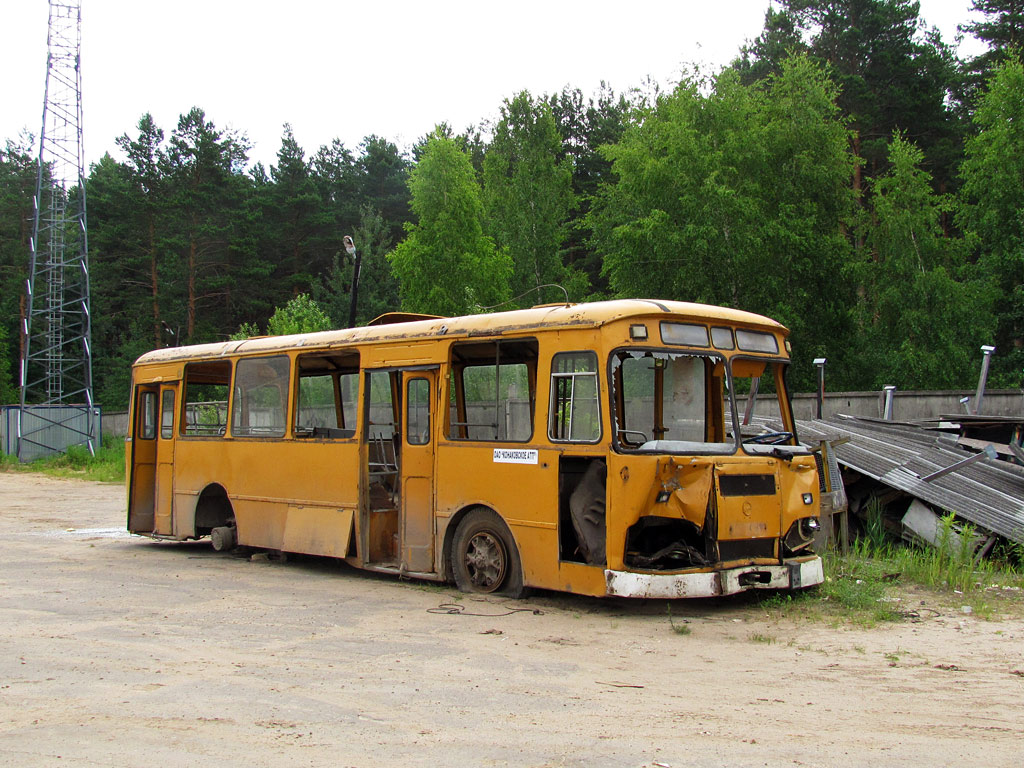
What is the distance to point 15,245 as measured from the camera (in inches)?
2459

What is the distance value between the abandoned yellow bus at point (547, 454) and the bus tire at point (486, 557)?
0.06 feet

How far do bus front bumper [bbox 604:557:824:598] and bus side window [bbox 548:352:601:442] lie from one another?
1250 millimetres

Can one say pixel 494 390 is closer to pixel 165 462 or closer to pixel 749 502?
pixel 749 502

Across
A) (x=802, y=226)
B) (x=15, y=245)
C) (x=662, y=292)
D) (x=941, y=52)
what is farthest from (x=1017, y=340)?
(x=15, y=245)

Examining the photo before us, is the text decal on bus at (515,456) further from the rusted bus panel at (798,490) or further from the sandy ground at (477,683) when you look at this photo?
the rusted bus panel at (798,490)

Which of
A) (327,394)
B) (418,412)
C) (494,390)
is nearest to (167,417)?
(327,394)

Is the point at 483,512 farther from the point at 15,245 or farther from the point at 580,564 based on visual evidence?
the point at 15,245

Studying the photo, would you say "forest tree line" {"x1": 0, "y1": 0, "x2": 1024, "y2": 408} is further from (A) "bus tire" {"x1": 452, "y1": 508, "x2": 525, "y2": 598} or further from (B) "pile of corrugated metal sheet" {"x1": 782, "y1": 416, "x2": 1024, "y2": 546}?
(A) "bus tire" {"x1": 452, "y1": 508, "x2": 525, "y2": 598}

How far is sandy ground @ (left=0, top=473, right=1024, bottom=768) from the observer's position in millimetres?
5184

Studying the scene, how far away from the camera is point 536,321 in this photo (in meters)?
9.47

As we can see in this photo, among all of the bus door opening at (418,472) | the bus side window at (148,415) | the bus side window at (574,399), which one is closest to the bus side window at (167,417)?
the bus side window at (148,415)

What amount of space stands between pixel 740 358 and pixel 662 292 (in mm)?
23627

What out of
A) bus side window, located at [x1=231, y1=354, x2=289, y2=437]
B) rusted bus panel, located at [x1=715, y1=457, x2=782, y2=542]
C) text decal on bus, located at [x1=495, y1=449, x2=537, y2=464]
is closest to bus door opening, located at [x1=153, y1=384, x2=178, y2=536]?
bus side window, located at [x1=231, y1=354, x2=289, y2=437]

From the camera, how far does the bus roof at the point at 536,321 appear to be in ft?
29.1
